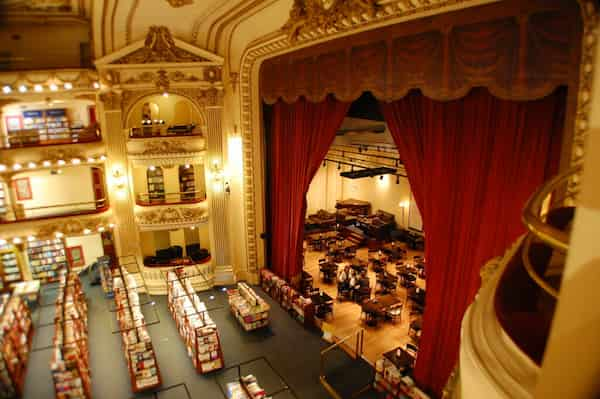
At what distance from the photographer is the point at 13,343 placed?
622 cm

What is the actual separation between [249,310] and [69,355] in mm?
3318

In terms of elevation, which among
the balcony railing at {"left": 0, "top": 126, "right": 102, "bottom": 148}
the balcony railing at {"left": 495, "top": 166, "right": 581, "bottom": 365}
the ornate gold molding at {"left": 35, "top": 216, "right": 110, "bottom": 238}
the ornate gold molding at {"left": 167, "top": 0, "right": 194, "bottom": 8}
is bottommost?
the ornate gold molding at {"left": 35, "top": 216, "right": 110, "bottom": 238}

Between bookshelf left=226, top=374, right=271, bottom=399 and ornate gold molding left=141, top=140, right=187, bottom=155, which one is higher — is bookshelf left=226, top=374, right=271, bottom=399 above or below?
below

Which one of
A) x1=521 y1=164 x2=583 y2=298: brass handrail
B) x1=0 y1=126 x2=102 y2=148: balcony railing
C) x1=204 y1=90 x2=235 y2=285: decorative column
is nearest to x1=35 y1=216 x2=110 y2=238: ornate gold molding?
x1=0 y1=126 x2=102 y2=148: balcony railing

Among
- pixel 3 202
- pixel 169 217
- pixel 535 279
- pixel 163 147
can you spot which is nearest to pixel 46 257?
pixel 3 202

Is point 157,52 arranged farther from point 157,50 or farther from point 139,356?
point 139,356

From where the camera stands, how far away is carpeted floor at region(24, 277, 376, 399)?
6.41 metres

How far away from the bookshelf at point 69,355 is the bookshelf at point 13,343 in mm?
510

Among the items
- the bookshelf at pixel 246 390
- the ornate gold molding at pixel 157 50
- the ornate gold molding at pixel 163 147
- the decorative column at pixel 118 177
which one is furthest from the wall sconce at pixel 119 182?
the bookshelf at pixel 246 390

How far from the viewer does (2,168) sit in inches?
308

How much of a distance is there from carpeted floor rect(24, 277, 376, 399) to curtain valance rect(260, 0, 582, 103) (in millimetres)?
4244

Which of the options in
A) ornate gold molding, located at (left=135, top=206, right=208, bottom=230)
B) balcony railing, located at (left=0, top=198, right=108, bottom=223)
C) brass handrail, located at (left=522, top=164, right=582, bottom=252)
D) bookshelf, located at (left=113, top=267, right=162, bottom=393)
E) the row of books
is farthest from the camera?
ornate gold molding, located at (left=135, top=206, right=208, bottom=230)

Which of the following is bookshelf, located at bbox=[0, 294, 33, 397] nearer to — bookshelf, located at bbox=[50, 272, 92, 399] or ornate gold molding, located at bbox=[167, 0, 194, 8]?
bookshelf, located at bbox=[50, 272, 92, 399]

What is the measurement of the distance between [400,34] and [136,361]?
6341mm
